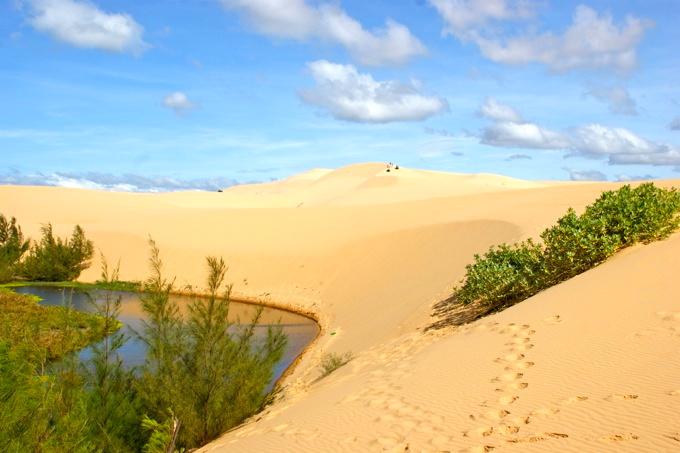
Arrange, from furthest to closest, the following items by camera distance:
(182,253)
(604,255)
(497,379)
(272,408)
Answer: (182,253)
(604,255)
(272,408)
(497,379)

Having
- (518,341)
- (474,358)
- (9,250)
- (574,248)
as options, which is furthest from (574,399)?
(9,250)

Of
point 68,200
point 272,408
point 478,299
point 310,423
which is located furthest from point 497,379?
point 68,200

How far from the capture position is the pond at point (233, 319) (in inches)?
552

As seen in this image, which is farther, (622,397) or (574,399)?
(574,399)

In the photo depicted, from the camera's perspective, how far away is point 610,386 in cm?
562

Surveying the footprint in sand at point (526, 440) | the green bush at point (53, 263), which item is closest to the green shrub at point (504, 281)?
A: the footprint in sand at point (526, 440)

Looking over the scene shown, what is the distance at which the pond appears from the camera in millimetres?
14012

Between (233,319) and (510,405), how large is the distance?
14085 mm

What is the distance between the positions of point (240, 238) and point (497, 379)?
1068 inches

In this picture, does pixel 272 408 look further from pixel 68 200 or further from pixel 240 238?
pixel 68 200

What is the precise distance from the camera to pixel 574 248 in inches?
477

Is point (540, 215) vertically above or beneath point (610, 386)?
above

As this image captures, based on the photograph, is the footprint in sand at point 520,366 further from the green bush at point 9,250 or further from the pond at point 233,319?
the green bush at point 9,250

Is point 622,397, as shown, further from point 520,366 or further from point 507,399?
point 520,366
